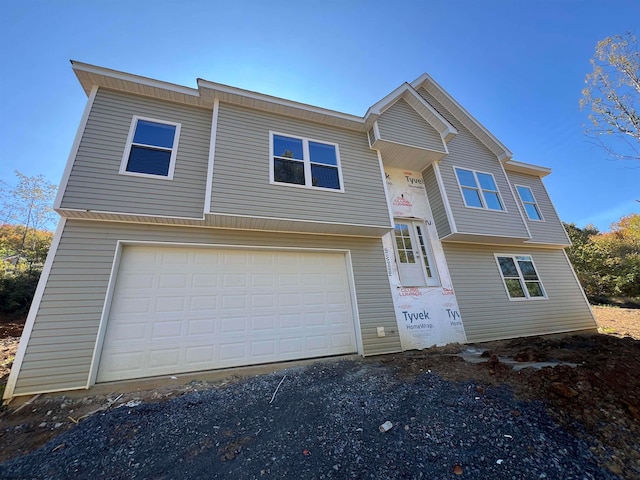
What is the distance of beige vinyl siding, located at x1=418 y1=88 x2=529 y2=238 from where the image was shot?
26.3 ft

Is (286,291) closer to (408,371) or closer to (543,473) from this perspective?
(408,371)

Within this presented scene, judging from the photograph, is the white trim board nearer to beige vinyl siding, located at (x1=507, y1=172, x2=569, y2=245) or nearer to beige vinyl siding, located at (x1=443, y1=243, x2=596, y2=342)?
beige vinyl siding, located at (x1=443, y1=243, x2=596, y2=342)

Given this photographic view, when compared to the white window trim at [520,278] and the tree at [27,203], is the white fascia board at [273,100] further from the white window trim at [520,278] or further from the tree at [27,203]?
the tree at [27,203]

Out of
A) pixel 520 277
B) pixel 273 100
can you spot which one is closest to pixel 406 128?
pixel 273 100

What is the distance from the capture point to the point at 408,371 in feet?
15.1

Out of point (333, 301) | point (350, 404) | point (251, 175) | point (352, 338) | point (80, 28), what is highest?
point (80, 28)

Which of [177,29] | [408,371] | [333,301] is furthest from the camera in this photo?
[177,29]

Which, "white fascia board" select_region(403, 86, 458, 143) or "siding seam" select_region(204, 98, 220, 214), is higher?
"white fascia board" select_region(403, 86, 458, 143)

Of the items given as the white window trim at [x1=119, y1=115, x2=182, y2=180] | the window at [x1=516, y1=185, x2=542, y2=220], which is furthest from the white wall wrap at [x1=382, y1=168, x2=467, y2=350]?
the white window trim at [x1=119, y1=115, x2=182, y2=180]

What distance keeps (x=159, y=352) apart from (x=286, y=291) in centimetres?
284

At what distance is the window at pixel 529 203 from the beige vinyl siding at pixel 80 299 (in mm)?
9114

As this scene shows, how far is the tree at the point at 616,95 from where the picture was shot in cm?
825

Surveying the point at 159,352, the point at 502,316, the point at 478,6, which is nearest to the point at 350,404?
the point at 159,352

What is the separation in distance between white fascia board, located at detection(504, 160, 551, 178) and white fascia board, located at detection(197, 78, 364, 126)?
7.56m
